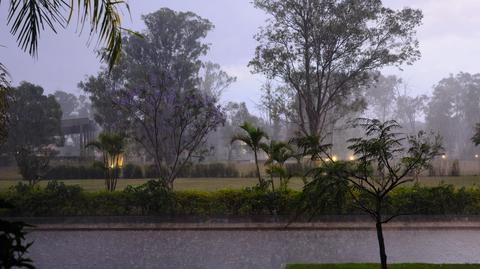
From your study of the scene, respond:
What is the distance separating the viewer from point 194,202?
13.3m

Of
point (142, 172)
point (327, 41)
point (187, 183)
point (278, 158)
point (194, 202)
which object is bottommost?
point (194, 202)

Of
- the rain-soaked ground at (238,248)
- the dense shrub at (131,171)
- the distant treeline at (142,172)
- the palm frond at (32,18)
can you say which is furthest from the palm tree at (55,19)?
the dense shrub at (131,171)

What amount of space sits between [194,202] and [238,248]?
4.08 m

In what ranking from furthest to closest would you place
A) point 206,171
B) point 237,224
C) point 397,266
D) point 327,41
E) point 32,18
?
point 206,171, point 327,41, point 237,224, point 397,266, point 32,18

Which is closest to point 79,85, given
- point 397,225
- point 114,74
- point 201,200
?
point 114,74

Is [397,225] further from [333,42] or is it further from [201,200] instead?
[333,42]

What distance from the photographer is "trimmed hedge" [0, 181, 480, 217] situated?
1246 cm

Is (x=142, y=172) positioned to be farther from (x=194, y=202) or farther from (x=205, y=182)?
(x=194, y=202)

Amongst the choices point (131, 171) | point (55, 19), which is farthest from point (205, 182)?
point (55, 19)

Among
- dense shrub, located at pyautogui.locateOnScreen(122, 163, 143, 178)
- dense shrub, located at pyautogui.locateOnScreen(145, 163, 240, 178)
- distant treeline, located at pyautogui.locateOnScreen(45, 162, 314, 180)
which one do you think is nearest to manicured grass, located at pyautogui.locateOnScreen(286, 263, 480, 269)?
distant treeline, located at pyautogui.locateOnScreen(45, 162, 314, 180)

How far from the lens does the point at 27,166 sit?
1917cm

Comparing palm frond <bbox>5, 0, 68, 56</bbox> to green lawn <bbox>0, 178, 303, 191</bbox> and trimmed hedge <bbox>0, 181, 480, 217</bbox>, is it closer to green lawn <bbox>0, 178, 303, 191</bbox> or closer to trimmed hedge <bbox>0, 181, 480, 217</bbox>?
trimmed hedge <bbox>0, 181, 480, 217</bbox>

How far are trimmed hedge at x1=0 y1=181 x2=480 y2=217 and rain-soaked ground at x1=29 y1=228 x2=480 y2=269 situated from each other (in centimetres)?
125

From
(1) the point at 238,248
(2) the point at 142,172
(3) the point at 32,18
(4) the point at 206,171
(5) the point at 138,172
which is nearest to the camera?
(3) the point at 32,18
